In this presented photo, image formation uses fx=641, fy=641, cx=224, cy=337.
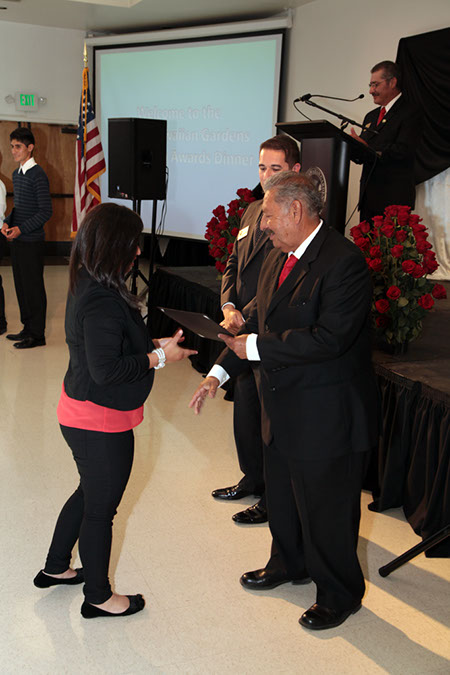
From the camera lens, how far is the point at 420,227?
10.8 feet

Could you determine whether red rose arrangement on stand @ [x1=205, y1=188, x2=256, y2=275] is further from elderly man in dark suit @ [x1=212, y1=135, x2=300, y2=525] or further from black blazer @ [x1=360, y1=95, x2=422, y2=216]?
elderly man in dark suit @ [x1=212, y1=135, x2=300, y2=525]

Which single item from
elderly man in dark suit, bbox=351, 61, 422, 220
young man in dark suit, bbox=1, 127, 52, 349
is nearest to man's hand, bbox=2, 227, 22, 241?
young man in dark suit, bbox=1, 127, 52, 349

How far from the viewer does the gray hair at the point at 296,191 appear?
1987mm

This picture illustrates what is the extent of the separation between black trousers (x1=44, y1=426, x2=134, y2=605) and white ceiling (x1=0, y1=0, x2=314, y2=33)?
21.9 ft

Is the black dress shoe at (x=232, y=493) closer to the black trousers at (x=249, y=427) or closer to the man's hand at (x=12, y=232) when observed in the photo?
the black trousers at (x=249, y=427)

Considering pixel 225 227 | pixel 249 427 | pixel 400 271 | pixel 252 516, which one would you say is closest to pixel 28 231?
pixel 225 227

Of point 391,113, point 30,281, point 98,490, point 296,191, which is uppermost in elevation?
point 391,113

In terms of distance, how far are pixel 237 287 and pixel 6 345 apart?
3363 millimetres

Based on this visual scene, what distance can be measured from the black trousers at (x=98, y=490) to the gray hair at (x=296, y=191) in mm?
894

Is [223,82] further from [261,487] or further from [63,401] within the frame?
[63,401]

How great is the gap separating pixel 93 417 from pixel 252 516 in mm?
1275

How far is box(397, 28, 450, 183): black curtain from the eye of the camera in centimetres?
577

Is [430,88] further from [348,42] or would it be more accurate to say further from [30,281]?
[30,281]

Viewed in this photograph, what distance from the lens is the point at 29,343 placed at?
571 cm
